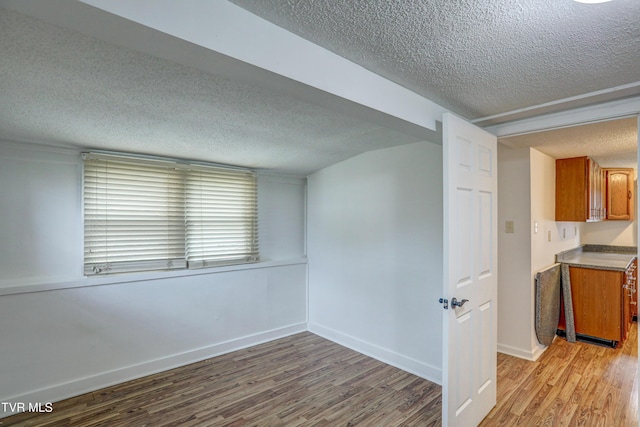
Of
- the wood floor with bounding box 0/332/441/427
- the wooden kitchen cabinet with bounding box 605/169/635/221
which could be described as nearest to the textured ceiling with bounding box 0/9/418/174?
the wood floor with bounding box 0/332/441/427

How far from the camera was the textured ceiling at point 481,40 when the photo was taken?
1132 mm

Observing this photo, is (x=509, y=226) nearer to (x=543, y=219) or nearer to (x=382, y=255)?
(x=543, y=219)

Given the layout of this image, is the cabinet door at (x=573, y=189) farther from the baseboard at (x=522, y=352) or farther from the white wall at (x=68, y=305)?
the white wall at (x=68, y=305)

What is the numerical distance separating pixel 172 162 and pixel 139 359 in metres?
1.83

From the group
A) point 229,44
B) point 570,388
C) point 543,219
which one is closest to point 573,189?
Result: point 543,219

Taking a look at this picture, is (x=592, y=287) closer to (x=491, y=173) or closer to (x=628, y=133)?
(x=628, y=133)

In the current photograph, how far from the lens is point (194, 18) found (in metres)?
1.04

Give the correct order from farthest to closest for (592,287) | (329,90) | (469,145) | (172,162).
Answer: (592,287)
(172,162)
(469,145)
(329,90)

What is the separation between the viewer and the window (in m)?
2.81

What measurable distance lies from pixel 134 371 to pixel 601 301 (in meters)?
4.67

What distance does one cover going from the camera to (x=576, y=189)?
11.8ft

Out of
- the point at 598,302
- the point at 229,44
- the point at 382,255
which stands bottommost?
the point at 598,302

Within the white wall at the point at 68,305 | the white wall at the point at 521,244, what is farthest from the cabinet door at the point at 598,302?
the white wall at the point at 68,305

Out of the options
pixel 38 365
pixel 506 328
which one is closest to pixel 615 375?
pixel 506 328
